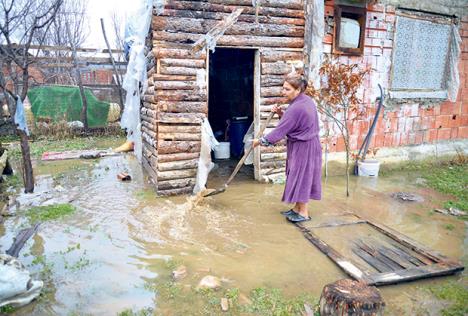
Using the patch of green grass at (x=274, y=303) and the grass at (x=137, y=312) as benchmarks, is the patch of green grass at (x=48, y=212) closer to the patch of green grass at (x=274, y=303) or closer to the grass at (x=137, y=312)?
the grass at (x=137, y=312)

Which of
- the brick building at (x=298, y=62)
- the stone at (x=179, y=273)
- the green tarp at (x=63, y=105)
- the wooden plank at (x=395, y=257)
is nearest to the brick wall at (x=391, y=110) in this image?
the brick building at (x=298, y=62)

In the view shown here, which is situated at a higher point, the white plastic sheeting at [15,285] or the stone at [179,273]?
the white plastic sheeting at [15,285]

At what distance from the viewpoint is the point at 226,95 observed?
9.30 metres

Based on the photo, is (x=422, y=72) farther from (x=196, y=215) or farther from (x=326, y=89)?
(x=196, y=215)

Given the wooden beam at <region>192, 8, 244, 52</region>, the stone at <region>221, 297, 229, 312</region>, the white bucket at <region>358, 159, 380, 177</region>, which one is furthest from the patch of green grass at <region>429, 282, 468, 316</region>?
the wooden beam at <region>192, 8, 244, 52</region>

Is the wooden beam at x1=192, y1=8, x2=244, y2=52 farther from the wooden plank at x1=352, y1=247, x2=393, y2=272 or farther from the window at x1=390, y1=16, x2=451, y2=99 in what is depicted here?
the wooden plank at x1=352, y1=247, x2=393, y2=272

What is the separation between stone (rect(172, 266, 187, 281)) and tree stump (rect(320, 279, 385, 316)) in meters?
1.32

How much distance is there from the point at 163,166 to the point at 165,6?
94.7 inches

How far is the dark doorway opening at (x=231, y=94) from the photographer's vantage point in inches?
331

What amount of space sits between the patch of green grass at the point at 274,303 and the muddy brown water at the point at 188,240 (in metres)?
0.09

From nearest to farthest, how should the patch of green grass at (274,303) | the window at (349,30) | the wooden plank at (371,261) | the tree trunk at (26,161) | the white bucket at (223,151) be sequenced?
1. the patch of green grass at (274,303)
2. the wooden plank at (371,261)
3. the tree trunk at (26,161)
4. the window at (349,30)
5. the white bucket at (223,151)

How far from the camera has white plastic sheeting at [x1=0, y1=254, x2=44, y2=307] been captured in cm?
269

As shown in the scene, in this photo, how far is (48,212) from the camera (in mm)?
4723

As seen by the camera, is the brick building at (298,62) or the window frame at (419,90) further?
the window frame at (419,90)
